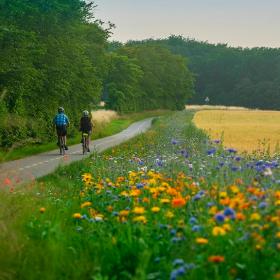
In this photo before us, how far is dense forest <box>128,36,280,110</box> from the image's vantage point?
128250 millimetres

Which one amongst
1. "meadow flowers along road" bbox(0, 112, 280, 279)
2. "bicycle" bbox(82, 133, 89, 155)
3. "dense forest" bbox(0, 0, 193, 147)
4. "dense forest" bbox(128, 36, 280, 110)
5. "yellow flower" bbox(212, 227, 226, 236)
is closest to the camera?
"yellow flower" bbox(212, 227, 226, 236)

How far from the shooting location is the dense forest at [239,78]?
421 feet

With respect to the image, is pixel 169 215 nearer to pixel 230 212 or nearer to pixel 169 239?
pixel 169 239

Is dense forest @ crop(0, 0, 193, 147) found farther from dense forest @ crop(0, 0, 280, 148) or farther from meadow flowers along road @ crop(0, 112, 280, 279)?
meadow flowers along road @ crop(0, 112, 280, 279)

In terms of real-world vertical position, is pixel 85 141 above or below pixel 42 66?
below

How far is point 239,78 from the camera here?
137 metres

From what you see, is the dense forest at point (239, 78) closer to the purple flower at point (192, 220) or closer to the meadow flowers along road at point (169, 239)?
the meadow flowers along road at point (169, 239)

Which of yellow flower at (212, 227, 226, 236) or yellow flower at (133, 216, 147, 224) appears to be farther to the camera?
yellow flower at (133, 216, 147, 224)

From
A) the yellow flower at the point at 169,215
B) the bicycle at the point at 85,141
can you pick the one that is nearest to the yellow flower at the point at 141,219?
the yellow flower at the point at 169,215

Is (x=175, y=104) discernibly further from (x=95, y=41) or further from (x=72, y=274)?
(x=72, y=274)

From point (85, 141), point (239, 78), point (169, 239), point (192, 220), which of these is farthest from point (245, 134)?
point (239, 78)

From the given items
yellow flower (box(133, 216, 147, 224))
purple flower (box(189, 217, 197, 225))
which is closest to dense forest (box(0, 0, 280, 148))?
yellow flower (box(133, 216, 147, 224))

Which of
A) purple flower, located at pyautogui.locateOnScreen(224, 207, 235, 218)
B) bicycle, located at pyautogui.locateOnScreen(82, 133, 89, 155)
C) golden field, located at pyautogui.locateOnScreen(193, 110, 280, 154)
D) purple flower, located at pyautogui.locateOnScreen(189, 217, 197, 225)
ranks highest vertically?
purple flower, located at pyautogui.locateOnScreen(224, 207, 235, 218)

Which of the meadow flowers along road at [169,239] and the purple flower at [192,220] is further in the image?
the purple flower at [192,220]
